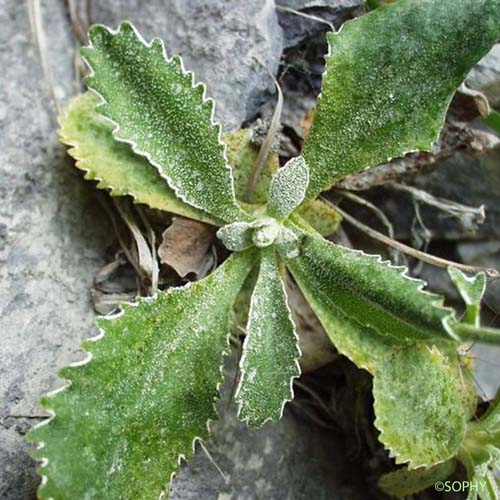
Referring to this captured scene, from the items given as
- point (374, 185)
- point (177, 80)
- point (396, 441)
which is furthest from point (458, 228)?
point (177, 80)

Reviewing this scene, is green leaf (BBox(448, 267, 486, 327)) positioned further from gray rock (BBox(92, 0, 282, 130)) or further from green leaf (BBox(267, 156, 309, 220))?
gray rock (BBox(92, 0, 282, 130))

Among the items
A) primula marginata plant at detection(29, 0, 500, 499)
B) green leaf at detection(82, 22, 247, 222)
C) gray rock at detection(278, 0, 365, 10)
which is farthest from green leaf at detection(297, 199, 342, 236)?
gray rock at detection(278, 0, 365, 10)

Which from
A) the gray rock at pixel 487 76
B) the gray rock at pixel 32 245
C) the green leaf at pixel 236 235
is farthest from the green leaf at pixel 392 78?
the gray rock at pixel 32 245

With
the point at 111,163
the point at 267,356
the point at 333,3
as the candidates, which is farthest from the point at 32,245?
the point at 333,3

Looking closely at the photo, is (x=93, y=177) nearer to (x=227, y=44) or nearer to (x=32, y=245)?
(x=32, y=245)

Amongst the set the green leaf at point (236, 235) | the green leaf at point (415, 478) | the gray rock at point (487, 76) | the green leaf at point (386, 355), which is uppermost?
the gray rock at point (487, 76)

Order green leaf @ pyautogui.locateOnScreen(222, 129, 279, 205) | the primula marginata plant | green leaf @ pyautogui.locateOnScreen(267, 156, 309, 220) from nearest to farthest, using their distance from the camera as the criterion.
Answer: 1. the primula marginata plant
2. green leaf @ pyautogui.locateOnScreen(267, 156, 309, 220)
3. green leaf @ pyautogui.locateOnScreen(222, 129, 279, 205)

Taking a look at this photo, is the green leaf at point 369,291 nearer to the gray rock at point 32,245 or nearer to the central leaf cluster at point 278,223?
the central leaf cluster at point 278,223

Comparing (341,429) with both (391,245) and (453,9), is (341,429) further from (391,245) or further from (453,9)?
(453,9)
